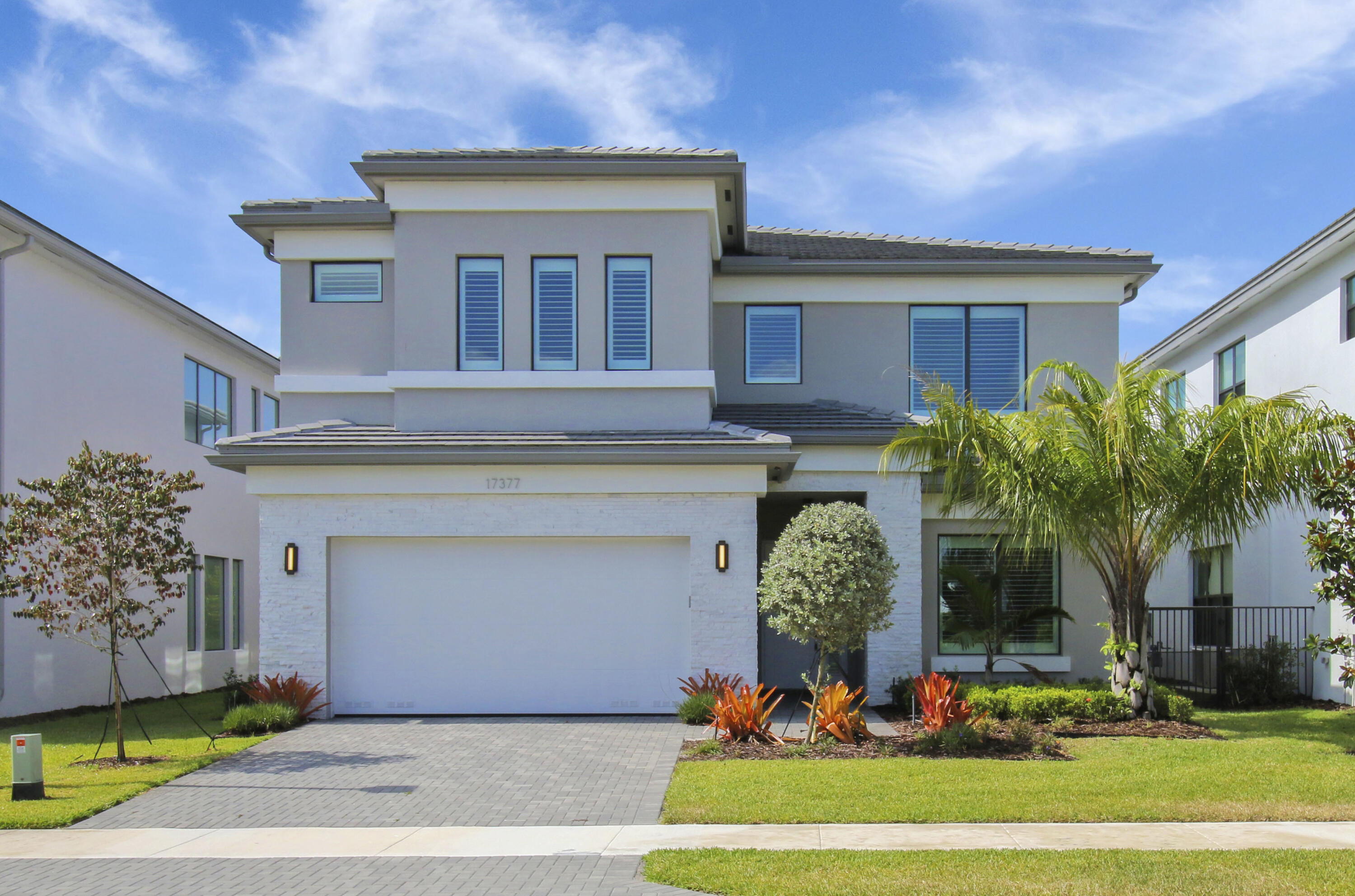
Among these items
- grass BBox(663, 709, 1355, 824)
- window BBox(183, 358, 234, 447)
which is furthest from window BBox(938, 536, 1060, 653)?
window BBox(183, 358, 234, 447)

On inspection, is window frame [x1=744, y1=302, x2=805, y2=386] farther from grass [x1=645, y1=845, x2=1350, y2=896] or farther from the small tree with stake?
grass [x1=645, y1=845, x2=1350, y2=896]

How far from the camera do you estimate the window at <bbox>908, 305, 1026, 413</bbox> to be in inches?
731

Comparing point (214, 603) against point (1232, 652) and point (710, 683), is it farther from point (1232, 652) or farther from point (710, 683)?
point (1232, 652)

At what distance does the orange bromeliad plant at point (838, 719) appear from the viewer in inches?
509

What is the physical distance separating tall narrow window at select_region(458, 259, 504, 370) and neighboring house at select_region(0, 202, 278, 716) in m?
5.78

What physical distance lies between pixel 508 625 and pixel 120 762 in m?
5.08

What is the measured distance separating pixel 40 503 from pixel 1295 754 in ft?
46.1

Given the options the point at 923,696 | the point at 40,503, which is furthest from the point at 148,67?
the point at 923,696

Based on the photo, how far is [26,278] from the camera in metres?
16.9

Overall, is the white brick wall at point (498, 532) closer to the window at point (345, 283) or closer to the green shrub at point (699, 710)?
the green shrub at point (699, 710)

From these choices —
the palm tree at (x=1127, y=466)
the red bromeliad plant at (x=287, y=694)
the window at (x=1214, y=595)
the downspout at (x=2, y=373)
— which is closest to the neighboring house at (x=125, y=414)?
the downspout at (x=2, y=373)

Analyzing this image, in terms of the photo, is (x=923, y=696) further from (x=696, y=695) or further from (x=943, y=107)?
(x=943, y=107)

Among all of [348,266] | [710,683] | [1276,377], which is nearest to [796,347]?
[710,683]

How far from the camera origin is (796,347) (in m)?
18.9
